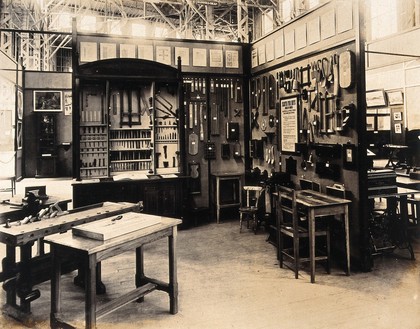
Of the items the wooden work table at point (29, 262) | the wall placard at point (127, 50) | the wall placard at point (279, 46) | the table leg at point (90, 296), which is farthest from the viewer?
the wall placard at point (127, 50)

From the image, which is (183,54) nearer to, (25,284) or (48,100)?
(25,284)

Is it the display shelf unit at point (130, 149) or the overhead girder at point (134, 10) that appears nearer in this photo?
the display shelf unit at point (130, 149)

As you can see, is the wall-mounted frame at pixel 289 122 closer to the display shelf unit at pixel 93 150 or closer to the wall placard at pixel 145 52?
the wall placard at pixel 145 52

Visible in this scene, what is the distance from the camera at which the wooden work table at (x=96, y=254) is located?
7.47 ft

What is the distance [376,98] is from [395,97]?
0.46 metres

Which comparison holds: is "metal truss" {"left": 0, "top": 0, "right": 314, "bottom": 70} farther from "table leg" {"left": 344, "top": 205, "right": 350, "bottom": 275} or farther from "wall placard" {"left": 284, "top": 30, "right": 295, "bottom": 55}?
"table leg" {"left": 344, "top": 205, "right": 350, "bottom": 275}

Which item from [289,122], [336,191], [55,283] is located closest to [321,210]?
[336,191]

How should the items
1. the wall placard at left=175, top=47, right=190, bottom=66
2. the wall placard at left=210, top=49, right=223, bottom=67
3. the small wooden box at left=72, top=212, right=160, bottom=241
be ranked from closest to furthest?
the small wooden box at left=72, top=212, right=160, bottom=241, the wall placard at left=175, top=47, right=190, bottom=66, the wall placard at left=210, top=49, right=223, bottom=67

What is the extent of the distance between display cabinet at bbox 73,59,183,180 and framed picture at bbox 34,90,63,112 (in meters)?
6.27

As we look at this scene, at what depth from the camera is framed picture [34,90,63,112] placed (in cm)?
1098

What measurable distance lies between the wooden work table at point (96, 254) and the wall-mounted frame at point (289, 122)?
2.74 m

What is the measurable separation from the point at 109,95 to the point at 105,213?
305 cm

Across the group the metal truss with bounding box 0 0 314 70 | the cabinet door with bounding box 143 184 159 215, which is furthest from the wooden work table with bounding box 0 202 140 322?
the metal truss with bounding box 0 0 314 70

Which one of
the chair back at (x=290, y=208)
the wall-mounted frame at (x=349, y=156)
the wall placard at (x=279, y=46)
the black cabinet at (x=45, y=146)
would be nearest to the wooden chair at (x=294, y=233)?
the chair back at (x=290, y=208)
